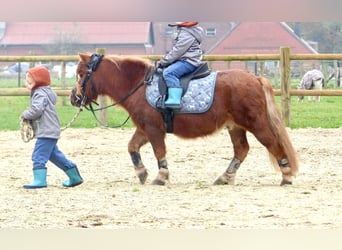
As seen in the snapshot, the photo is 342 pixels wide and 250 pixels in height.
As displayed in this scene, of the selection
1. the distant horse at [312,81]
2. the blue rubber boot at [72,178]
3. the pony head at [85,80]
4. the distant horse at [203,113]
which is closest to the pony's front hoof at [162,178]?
the distant horse at [203,113]

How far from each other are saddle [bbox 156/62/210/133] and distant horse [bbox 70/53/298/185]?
1.7 inches

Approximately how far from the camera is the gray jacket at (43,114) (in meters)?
6.02

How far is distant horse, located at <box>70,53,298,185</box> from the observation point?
6383 millimetres

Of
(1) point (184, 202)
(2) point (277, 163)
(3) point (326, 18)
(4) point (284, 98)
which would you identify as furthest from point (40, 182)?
(4) point (284, 98)

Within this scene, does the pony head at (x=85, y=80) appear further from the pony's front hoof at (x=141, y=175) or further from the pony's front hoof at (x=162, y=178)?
the pony's front hoof at (x=162, y=178)

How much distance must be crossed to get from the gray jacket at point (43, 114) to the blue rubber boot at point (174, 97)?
967mm

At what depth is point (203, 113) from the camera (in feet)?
21.1

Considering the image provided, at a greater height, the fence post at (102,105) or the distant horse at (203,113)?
the distant horse at (203,113)

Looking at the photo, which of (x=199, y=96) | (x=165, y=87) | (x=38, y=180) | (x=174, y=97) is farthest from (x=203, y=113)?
(x=38, y=180)

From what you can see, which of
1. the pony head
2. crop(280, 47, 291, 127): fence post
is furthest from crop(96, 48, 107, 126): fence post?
the pony head

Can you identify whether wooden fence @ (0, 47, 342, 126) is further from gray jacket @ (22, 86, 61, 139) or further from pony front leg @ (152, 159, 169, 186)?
gray jacket @ (22, 86, 61, 139)

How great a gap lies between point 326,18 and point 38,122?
516 cm

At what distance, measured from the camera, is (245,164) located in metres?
8.20

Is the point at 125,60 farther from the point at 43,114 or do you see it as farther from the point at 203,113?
the point at 43,114
